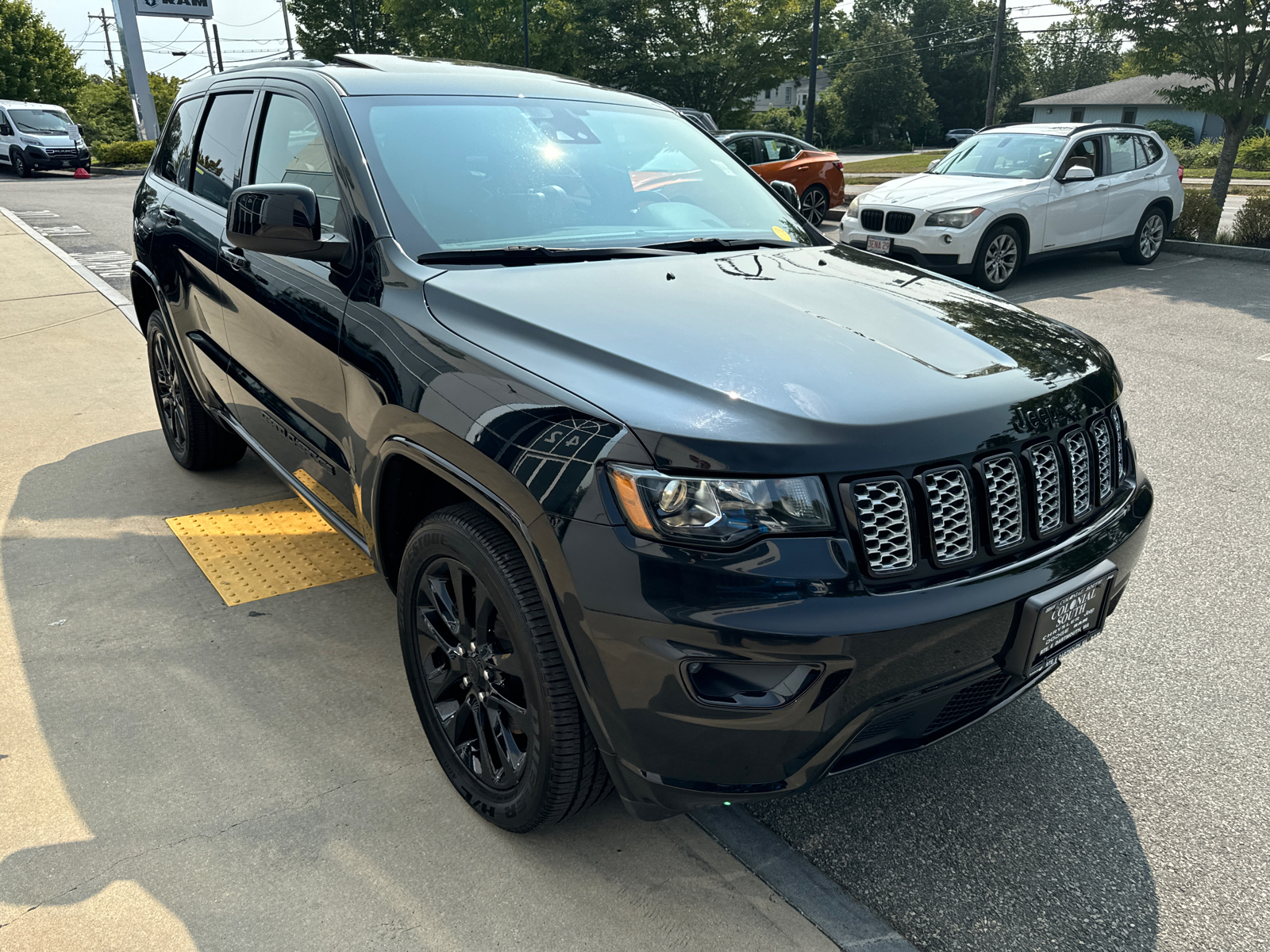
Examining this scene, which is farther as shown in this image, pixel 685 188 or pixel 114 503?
pixel 114 503

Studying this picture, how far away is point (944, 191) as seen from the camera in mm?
10211

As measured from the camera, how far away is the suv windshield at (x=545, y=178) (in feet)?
9.14

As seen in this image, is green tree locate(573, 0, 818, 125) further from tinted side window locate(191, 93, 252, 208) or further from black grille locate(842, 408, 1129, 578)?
black grille locate(842, 408, 1129, 578)

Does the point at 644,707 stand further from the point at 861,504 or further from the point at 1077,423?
the point at 1077,423

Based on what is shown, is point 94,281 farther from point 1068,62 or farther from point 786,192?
point 1068,62

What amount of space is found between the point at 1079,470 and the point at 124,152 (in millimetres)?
36763

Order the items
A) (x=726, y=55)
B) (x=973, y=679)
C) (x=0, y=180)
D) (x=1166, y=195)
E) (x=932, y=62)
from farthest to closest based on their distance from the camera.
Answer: (x=932, y=62)
(x=726, y=55)
(x=0, y=180)
(x=1166, y=195)
(x=973, y=679)

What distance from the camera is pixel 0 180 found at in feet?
86.9

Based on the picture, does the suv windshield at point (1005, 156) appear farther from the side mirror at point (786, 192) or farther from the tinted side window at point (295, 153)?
the tinted side window at point (295, 153)

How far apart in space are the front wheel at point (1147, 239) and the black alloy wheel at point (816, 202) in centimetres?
587

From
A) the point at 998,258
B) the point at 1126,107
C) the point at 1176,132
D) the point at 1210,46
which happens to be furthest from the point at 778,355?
the point at 1126,107

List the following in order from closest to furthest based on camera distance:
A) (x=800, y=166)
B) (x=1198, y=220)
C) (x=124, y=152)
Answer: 1. (x=1198, y=220)
2. (x=800, y=166)
3. (x=124, y=152)

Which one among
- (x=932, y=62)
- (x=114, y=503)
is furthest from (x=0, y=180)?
(x=932, y=62)

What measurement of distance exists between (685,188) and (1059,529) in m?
1.80
